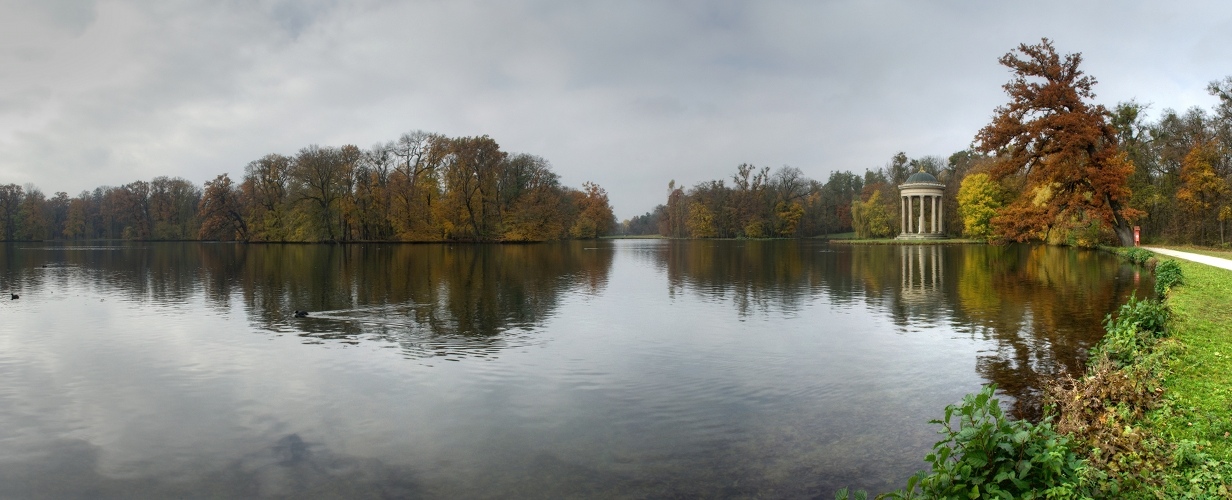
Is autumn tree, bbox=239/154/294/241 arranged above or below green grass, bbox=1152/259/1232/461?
above

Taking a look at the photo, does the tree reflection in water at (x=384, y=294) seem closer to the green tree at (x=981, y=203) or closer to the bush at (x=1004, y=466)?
the bush at (x=1004, y=466)

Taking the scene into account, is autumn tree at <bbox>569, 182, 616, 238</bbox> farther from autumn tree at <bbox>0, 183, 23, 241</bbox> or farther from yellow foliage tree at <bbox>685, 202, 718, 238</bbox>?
autumn tree at <bbox>0, 183, 23, 241</bbox>

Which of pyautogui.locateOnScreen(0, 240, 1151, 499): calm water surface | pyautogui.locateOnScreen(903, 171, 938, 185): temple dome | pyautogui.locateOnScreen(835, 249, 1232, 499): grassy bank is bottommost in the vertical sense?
pyautogui.locateOnScreen(0, 240, 1151, 499): calm water surface

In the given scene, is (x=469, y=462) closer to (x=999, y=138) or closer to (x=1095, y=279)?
(x=1095, y=279)

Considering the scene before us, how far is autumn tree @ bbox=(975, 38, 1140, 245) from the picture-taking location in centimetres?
3391

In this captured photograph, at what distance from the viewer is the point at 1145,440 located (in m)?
5.18

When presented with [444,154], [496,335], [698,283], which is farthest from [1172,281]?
[444,154]

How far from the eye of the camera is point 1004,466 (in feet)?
15.5

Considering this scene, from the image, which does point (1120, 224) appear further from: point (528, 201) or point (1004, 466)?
point (528, 201)

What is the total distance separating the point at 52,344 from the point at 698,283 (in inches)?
705

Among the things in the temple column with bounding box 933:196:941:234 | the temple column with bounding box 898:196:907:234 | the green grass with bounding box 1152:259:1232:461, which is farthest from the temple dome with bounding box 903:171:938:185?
the green grass with bounding box 1152:259:1232:461

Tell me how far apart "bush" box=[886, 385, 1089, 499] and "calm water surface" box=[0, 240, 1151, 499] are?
134 centimetres

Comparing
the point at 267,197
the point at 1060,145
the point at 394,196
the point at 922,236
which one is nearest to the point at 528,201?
the point at 394,196

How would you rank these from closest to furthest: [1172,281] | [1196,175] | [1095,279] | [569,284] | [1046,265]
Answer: [1172,281], [1095,279], [569,284], [1046,265], [1196,175]
